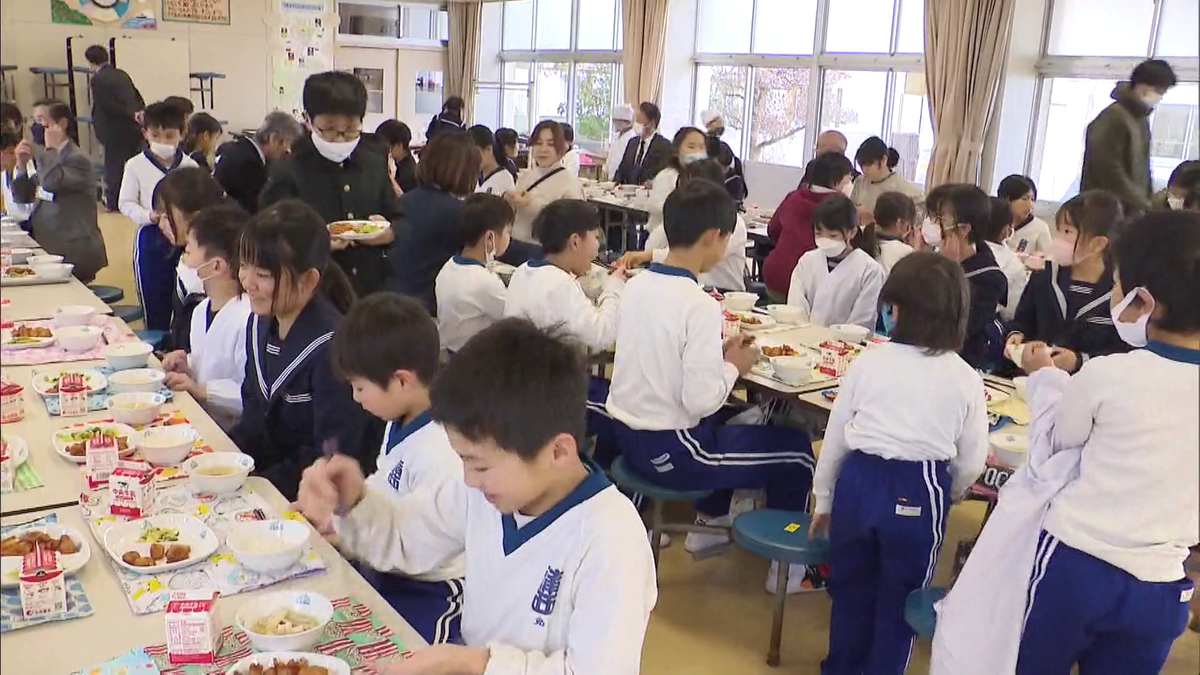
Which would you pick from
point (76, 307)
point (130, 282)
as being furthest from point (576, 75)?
point (76, 307)

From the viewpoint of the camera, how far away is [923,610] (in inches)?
89.4

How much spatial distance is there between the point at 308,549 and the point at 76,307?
211 centimetres

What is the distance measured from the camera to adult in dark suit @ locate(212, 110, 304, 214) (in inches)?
187

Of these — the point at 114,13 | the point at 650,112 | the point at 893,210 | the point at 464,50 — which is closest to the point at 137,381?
the point at 893,210

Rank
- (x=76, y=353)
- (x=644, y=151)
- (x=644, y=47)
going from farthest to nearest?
1. (x=644, y=47)
2. (x=644, y=151)
3. (x=76, y=353)

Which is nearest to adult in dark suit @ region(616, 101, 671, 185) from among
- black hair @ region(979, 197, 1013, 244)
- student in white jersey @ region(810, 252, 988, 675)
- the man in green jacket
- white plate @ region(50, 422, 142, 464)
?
black hair @ region(979, 197, 1013, 244)

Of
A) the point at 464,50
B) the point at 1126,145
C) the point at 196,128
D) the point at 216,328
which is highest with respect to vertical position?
the point at 464,50

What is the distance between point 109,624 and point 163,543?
0.79 ft

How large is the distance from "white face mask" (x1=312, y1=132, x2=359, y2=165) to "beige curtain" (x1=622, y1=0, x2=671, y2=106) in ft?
23.7

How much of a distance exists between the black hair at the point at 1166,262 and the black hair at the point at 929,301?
0.99 m

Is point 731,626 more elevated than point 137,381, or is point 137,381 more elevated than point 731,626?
point 137,381

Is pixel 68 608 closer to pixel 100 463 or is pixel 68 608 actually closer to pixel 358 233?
pixel 100 463

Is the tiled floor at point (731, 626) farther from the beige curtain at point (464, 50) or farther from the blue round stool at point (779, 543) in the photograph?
the beige curtain at point (464, 50)

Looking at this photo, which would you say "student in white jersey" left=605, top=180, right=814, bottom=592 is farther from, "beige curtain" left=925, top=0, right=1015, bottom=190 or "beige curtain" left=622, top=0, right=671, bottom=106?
"beige curtain" left=622, top=0, right=671, bottom=106
